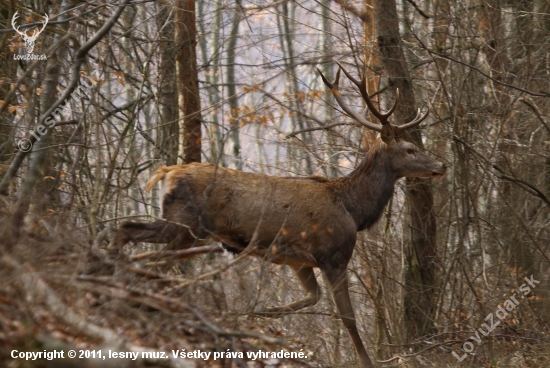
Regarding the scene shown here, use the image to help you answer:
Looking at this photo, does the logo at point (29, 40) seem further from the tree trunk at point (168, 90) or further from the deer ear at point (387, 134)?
the deer ear at point (387, 134)

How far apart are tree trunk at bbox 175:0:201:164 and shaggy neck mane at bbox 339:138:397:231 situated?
261 centimetres

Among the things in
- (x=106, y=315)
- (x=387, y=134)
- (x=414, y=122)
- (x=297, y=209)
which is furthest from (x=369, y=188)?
(x=106, y=315)

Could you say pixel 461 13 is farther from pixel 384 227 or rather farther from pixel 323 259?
pixel 323 259

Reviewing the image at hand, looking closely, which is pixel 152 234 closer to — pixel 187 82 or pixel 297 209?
pixel 297 209

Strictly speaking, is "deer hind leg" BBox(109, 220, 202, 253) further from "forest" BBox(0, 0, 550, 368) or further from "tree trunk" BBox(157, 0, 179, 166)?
"tree trunk" BBox(157, 0, 179, 166)

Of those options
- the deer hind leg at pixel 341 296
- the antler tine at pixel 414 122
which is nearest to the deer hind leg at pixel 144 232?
the deer hind leg at pixel 341 296

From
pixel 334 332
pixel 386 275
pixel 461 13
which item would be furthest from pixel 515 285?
pixel 461 13

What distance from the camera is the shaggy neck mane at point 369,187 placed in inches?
371

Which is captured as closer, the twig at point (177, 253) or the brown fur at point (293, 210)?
the twig at point (177, 253)

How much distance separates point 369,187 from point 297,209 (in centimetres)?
119

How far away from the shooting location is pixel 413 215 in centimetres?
1046

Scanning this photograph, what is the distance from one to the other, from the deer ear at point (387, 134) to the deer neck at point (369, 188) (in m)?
0.12

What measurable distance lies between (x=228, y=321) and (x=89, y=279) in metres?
1.13

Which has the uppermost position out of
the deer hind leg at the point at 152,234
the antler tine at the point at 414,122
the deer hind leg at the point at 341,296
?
the antler tine at the point at 414,122
